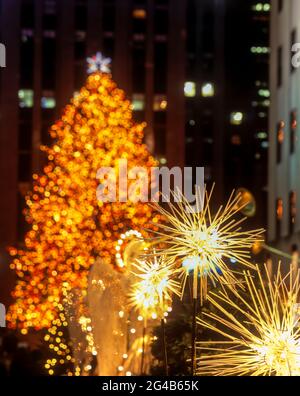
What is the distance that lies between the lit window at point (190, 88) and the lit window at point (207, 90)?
1.72 ft

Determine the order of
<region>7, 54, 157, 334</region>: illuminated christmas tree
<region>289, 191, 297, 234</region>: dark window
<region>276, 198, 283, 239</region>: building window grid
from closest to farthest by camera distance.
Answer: <region>7, 54, 157, 334</region>: illuminated christmas tree → <region>289, 191, 297, 234</region>: dark window → <region>276, 198, 283, 239</region>: building window grid

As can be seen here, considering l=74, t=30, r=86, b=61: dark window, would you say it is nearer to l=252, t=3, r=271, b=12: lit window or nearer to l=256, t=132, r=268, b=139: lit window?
l=252, t=3, r=271, b=12: lit window

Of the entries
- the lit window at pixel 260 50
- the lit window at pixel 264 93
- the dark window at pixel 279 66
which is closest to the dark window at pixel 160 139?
the lit window at pixel 264 93

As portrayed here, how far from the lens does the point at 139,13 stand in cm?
6712

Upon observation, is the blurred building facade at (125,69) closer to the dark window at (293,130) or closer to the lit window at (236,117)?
the lit window at (236,117)

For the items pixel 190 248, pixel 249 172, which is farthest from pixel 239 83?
pixel 190 248

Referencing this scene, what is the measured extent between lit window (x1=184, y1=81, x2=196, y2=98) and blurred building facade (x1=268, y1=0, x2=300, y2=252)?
73.7 feet

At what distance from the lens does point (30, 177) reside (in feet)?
213

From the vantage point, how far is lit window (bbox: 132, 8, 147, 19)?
66.9 metres

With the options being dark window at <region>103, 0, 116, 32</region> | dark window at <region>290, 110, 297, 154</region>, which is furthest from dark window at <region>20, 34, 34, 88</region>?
dark window at <region>290, 110, 297, 154</region>

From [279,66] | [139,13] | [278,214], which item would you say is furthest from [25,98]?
[278,214]

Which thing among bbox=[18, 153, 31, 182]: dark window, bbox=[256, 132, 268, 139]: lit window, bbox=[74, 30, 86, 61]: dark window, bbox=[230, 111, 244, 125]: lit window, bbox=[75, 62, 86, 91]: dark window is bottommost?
bbox=[18, 153, 31, 182]: dark window

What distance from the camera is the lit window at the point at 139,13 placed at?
6688 cm
